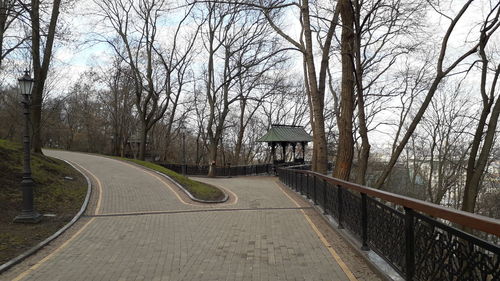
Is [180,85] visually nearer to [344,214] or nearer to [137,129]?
[137,129]

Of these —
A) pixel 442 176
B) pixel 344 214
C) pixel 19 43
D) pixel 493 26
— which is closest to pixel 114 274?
pixel 344 214

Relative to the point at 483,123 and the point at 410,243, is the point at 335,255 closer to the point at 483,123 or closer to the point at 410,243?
the point at 410,243

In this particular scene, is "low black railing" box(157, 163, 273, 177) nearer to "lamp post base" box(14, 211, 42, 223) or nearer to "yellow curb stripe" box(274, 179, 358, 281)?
"lamp post base" box(14, 211, 42, 223)

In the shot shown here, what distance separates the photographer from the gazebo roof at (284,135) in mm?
30766

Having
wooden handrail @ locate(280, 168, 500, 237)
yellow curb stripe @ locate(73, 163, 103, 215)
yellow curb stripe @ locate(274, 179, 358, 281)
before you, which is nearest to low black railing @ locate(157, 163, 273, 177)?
yellow curb stripe @ locate(73, 163, 103, 215)

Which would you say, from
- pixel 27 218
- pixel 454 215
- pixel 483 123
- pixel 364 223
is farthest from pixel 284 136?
pixel 454 215

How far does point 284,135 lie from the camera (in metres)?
31.2

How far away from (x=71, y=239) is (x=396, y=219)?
20.4 ft

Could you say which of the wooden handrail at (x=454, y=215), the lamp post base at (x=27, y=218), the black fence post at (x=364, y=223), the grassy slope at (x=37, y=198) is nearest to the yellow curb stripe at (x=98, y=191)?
the grassy slope at (x=37, y=198)

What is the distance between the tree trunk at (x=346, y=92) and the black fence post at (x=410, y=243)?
739cm

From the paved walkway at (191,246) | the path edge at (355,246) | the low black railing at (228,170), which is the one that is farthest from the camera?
the low black railing at (228,170)

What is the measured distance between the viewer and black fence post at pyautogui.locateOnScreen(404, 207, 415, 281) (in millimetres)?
3941

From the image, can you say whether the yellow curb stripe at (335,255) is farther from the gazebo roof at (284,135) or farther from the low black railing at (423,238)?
the gazebo roof at (284,135)

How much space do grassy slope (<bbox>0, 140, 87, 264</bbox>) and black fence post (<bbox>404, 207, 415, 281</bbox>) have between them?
20.1 feet
